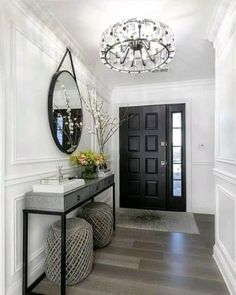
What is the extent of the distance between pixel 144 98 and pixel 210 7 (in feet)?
8.02

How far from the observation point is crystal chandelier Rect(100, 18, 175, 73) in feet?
6.15

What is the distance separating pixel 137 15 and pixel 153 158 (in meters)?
2.72

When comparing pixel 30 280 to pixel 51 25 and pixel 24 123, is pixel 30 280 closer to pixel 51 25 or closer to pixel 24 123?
pixel 24 123

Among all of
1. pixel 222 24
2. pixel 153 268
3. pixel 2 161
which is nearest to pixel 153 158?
pixel 153 268

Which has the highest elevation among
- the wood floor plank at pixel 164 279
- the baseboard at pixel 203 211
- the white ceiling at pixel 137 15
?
the white ceiling at pixel 137 15

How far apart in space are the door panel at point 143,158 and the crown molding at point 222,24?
6.47ft

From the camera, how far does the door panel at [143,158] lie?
4262 mm

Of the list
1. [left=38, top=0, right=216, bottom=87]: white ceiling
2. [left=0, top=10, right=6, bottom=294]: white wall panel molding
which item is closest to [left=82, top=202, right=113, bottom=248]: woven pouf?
[left=0, top=10, right=6, bottom=294]: white wall panel molding

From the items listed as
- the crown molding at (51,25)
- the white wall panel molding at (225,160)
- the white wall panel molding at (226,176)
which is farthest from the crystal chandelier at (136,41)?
the white wall panel molding at (226,176)

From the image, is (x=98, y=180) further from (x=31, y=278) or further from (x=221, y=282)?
(x=221, y=282)

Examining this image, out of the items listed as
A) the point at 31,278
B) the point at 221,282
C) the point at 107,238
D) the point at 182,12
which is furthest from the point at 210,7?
the point at 31,278

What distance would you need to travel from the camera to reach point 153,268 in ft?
7.23

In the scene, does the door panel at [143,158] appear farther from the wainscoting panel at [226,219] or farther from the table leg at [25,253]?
the table leg at [25,253]

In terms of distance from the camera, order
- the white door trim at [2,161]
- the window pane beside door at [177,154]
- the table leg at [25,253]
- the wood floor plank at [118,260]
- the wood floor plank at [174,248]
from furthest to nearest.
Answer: the window pane beside door at [177,154]
the wood floor plank at [174,248]
the wood floor plank at [118,260]
the table leg at [25,253]
the white door trim at [2,161]
